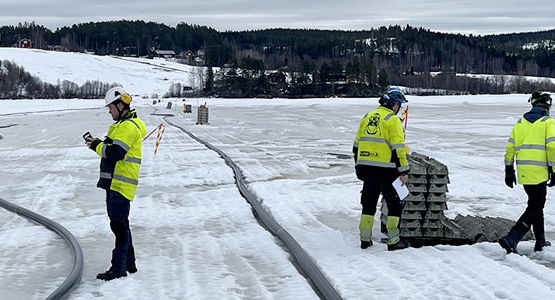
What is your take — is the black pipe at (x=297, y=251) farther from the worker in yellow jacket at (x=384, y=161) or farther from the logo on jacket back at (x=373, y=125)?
the logo on jacket back at (x=373, y=125)

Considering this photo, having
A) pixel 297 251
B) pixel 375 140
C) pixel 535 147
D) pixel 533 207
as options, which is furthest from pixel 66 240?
pixel 535 147

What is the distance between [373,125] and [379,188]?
0.76 metres

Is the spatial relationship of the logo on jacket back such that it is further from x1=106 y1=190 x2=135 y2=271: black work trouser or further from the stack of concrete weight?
x1=106 y1=190 x2=135 y2=271: black work trouser

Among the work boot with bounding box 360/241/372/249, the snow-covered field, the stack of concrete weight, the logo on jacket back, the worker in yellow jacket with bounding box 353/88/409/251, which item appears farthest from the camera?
the stack of concrete weight

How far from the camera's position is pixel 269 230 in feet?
29.4

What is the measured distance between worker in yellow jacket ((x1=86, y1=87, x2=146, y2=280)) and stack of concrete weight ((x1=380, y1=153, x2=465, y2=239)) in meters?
3.39

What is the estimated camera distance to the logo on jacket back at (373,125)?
7464 millimetres

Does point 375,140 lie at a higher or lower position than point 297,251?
higher

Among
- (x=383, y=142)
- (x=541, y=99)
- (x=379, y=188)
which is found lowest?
(x=379, y=188)

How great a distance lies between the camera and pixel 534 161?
23.6ft

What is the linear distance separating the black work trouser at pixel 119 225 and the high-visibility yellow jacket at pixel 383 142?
9.29 ft

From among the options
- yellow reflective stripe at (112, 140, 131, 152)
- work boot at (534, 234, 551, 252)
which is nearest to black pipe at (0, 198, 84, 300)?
yellow reflective stripe at (112, 140, 131, 152)

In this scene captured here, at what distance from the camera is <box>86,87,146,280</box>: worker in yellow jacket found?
21.0 feet

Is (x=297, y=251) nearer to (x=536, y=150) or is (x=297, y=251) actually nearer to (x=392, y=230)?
(x=392, y=230)
